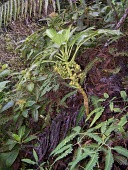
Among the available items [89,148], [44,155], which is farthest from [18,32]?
[89,148]

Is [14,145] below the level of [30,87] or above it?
below

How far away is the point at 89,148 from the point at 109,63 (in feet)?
2.06

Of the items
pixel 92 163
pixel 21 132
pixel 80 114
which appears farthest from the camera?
pixel 21 132

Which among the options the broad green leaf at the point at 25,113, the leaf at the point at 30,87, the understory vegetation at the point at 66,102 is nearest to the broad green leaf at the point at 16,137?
the understory vegetation at the point at 66,102

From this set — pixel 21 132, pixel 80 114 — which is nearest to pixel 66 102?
pixel 80 114

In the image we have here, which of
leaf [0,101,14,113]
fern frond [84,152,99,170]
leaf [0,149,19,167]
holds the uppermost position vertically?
leaf [0,101,14,113]

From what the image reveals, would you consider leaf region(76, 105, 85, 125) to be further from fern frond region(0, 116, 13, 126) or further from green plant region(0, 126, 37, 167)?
fern frond region(0, 116, 13, 126)

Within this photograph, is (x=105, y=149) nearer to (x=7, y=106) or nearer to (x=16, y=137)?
(x=16, y=137)

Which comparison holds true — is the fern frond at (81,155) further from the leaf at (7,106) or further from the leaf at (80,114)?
the leaf at (7,106)

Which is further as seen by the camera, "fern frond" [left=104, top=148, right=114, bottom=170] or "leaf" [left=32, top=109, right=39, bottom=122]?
"leaf" [left=32, top=109, right=39, bottom=122]

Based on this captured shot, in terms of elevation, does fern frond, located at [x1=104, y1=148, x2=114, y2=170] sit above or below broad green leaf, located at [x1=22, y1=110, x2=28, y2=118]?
below

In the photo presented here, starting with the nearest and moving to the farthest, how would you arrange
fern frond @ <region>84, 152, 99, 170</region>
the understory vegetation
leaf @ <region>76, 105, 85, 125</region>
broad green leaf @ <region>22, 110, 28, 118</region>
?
fern frond @ <region>84, 152, 99, 170</region>
the understory vegetation
leaf @ <region>76, 105, 85, 125</region>
broad green leaf @ <region>22, 110, 28, 118</region>

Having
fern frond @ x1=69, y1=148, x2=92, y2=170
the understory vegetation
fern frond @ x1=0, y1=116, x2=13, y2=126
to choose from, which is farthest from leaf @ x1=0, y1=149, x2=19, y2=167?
fern frond @ x1=69, y1=148, x2=92, y2=170

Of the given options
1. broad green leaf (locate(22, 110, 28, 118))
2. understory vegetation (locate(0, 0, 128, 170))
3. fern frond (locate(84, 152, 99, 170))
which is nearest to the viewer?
fern frond (locate(84, 152, 99, 170))
